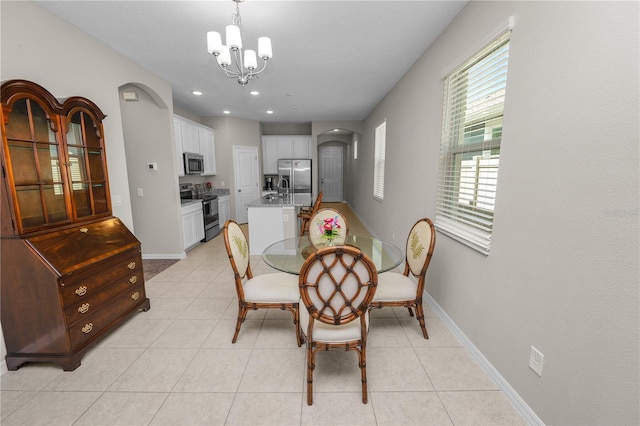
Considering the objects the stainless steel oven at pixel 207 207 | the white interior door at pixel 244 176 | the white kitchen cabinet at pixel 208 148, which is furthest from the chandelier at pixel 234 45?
the white interior door at pixel 244 176

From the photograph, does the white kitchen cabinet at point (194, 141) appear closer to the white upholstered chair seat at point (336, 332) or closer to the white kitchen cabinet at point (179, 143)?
the white kitchen cabinet at point (179, 143)

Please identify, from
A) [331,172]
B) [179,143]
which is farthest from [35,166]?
[331,172]

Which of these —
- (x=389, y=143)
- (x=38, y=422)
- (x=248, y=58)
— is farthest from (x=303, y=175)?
(x=38, y=422)

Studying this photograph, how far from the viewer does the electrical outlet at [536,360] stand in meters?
1.37

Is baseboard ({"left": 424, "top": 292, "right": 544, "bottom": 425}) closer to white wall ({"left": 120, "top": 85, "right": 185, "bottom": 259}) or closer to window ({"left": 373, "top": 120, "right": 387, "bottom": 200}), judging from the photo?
window ({"left": 373, "top": 120, "right": 387, "bottom": 200})

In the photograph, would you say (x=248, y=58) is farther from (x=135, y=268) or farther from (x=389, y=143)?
(x=389, y=143)

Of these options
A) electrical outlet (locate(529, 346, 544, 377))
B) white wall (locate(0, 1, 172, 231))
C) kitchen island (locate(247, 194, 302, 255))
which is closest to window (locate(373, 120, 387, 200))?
kitchen island (locate(247, 194, 302, 255))

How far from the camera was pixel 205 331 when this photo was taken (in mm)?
2305

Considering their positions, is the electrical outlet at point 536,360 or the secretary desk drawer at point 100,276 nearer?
the electrical outlet at point 536,360

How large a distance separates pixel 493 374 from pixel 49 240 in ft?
10.4

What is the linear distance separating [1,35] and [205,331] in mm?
2629

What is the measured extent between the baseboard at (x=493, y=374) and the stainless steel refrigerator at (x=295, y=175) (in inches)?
213

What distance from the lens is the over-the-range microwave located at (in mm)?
4742

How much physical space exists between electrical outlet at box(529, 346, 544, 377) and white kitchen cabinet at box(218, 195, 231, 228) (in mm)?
5591
